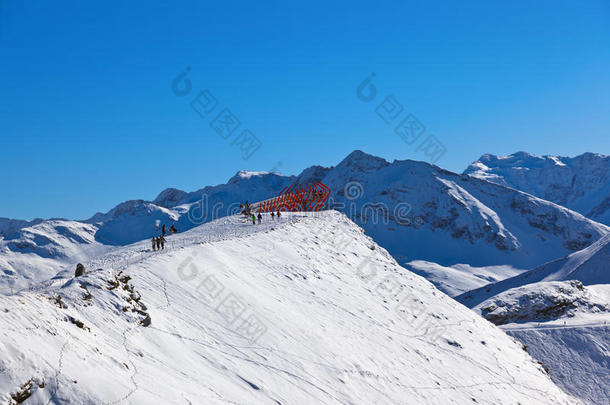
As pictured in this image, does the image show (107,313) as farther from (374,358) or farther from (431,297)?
(431,297)

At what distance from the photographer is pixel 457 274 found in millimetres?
148375

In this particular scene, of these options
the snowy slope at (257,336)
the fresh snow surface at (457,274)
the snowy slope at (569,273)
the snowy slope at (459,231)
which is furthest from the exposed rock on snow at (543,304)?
the snowy slope at (459,231)

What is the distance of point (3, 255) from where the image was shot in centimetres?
18800

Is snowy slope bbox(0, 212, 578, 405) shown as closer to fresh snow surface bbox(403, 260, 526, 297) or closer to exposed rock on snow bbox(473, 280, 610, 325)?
exposed rock on snow bbox(473, 280, 610, 325)

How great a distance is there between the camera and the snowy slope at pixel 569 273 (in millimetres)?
94875

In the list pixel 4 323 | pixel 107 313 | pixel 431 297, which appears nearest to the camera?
pixel 4 323

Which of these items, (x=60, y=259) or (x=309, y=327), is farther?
(x=60, y=259)

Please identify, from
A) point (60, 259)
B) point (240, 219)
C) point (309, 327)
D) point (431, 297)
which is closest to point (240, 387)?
point (309, 327)

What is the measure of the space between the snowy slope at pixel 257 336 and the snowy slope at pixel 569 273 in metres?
57.6

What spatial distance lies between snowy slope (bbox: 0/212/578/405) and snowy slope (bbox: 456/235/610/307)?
57.6 meters

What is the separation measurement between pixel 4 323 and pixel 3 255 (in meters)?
207

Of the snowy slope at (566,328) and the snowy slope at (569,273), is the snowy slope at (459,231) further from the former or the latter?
the snowy slope at (566,328)

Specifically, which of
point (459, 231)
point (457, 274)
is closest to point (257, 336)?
point (457, 274)

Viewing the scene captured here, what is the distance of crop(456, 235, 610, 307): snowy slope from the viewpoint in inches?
3735
